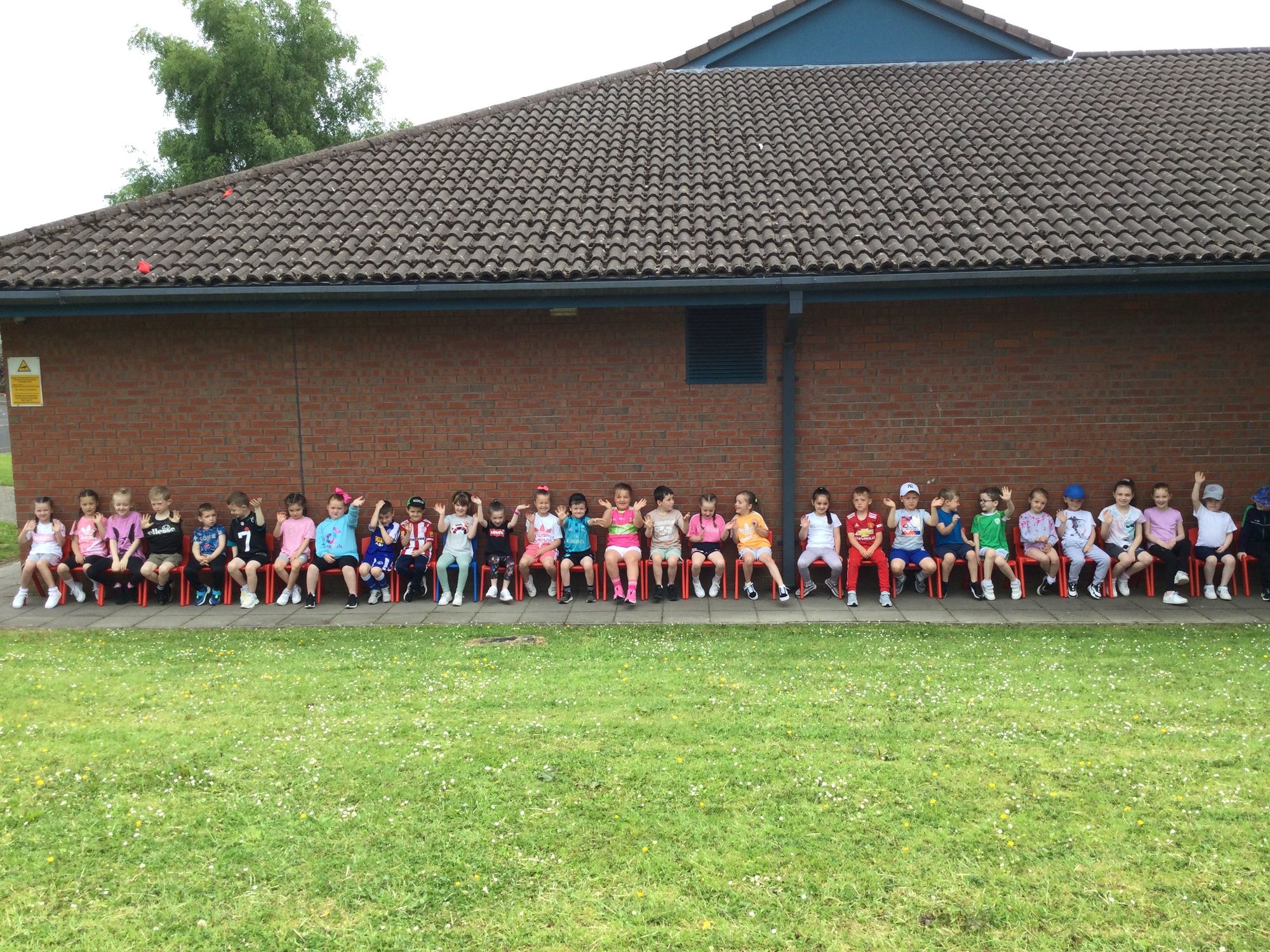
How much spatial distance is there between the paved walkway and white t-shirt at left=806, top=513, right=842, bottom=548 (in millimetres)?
543

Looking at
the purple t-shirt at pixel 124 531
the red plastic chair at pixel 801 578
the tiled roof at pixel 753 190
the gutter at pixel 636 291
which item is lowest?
the red plastic chair at pixel 801 578

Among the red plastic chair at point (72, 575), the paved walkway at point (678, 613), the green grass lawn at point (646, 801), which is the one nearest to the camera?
the green grass lawn at point (646, 801)

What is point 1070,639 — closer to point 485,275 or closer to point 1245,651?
point 1245,651

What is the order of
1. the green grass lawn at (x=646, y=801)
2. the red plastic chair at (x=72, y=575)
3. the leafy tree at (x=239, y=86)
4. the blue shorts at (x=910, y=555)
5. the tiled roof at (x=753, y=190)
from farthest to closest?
the leafy tree at (x=239, y=86) → the red plastic chair at (x=72, y=575) → the blue shorts at (x=910, y=555) → the tiled roof at (x=753, y=190) → the green grass lawn at (x=646, y=801)

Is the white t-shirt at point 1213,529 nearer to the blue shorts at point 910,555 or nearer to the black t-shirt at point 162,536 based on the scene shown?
the blue shorts at point 910,555

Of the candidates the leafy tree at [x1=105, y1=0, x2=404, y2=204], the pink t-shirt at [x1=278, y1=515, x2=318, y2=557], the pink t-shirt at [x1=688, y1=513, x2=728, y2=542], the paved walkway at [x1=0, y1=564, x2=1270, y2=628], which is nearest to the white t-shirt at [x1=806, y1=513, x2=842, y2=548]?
the paved walkway at [x1=0, y1=564, x2=1270, y2=628]

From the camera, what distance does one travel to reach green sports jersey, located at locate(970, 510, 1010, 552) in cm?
882

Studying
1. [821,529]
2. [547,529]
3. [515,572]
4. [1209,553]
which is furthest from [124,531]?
[1209,553]

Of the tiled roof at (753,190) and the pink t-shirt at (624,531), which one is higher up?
the tiled roof at (753,190)

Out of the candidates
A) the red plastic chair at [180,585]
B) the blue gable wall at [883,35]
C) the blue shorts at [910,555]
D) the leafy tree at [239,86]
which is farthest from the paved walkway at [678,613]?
the leafy tree at [239,86]

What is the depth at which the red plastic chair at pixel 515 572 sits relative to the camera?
905cm

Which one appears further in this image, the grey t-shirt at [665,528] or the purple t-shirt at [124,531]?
the purple t-shirt at [124,531]

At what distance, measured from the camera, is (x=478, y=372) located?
924 cm

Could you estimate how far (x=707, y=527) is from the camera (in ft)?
29.2
